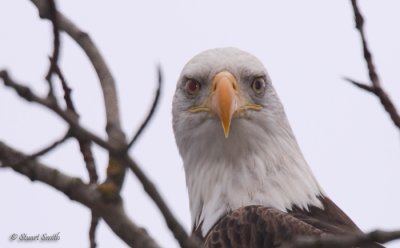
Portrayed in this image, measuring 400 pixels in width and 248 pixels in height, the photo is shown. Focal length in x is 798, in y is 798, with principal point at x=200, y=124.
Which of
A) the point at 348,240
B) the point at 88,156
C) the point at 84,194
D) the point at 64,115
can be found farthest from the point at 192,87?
the point at 348,240

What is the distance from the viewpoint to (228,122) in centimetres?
516

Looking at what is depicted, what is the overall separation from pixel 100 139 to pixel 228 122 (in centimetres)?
288

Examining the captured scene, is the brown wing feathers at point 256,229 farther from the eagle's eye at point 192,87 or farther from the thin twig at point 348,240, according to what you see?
the thin twig at point 348,240

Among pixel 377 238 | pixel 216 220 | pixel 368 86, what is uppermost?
pixel 368 86

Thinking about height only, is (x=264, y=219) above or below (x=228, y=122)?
below

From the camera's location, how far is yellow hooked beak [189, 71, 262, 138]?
523 cm

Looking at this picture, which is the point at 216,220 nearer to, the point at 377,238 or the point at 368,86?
the point at 368,86

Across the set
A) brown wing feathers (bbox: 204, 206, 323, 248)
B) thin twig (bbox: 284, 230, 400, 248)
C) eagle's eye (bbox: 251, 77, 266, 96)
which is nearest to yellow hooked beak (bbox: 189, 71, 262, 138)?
eagle's eye (bbox: 251, 77, 266, 96)

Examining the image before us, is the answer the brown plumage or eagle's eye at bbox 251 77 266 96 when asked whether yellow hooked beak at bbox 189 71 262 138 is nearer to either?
eagle's eye at bbox 251 77 266 96

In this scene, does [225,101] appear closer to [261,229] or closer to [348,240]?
[261,229]

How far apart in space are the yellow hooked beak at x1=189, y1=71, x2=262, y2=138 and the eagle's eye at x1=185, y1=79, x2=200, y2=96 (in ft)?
0.38

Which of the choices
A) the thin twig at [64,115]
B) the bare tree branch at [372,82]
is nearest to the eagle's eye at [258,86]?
the bare tree branch at [372,82]

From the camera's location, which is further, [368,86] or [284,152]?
[284,152]

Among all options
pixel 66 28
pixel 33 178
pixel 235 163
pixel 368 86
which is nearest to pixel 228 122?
pixel 235 163
